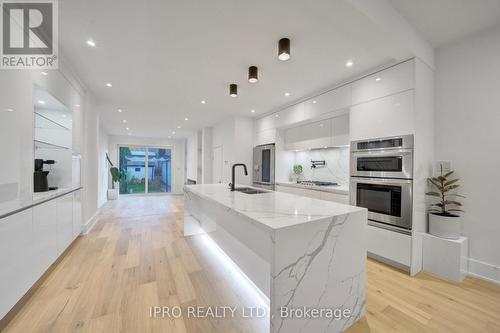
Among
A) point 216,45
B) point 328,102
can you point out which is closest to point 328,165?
point 328,102

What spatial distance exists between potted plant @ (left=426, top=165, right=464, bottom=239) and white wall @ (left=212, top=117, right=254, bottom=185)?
3.58 m

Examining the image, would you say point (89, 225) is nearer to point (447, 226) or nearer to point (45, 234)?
point (45, 234)

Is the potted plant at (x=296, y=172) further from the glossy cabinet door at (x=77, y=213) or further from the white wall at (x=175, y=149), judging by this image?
the white wall at (x=175, y=149)

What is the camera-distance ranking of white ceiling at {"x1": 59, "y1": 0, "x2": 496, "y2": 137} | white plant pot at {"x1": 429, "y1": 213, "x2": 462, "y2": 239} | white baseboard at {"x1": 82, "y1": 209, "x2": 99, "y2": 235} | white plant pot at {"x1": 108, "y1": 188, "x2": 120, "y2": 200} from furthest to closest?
white plant pot at {"x1": 108, "y1": 188, "x2": 120, "y2": 200}
white baseboard at {"x1": 82, "y1": 209, "x2": 99, "y2": 235}
white plant pot at {"x1": 429, "y1": 213, "x2": 462, "y2": 239}
white ceiling at {"x1": 59, "y1": 0, "x2": 496, "y2": 137}

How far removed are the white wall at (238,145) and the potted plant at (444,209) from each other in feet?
11.8

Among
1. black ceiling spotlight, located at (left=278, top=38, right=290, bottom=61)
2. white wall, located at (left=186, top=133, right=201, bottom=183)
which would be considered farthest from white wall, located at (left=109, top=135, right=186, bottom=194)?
black ceiling spotlight, located at (left=278, top=38, right=290, bottom=61)

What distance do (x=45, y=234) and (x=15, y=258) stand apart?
0.52 meters

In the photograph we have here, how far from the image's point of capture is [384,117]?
248 cm

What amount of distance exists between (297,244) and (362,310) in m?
1.01

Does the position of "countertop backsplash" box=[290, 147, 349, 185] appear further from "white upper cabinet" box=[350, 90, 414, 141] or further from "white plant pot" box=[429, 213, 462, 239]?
"white plant pot" box=[429, 213, 462, 239]

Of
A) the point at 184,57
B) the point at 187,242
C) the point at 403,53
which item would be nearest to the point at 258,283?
the point at 187,242

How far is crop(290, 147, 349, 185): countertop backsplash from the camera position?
3.63 m

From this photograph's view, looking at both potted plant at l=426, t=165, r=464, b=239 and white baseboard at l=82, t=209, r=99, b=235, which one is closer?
potted plant at l=426, t=165, r=464, b=239

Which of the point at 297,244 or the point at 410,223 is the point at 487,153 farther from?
the point at 297,244
